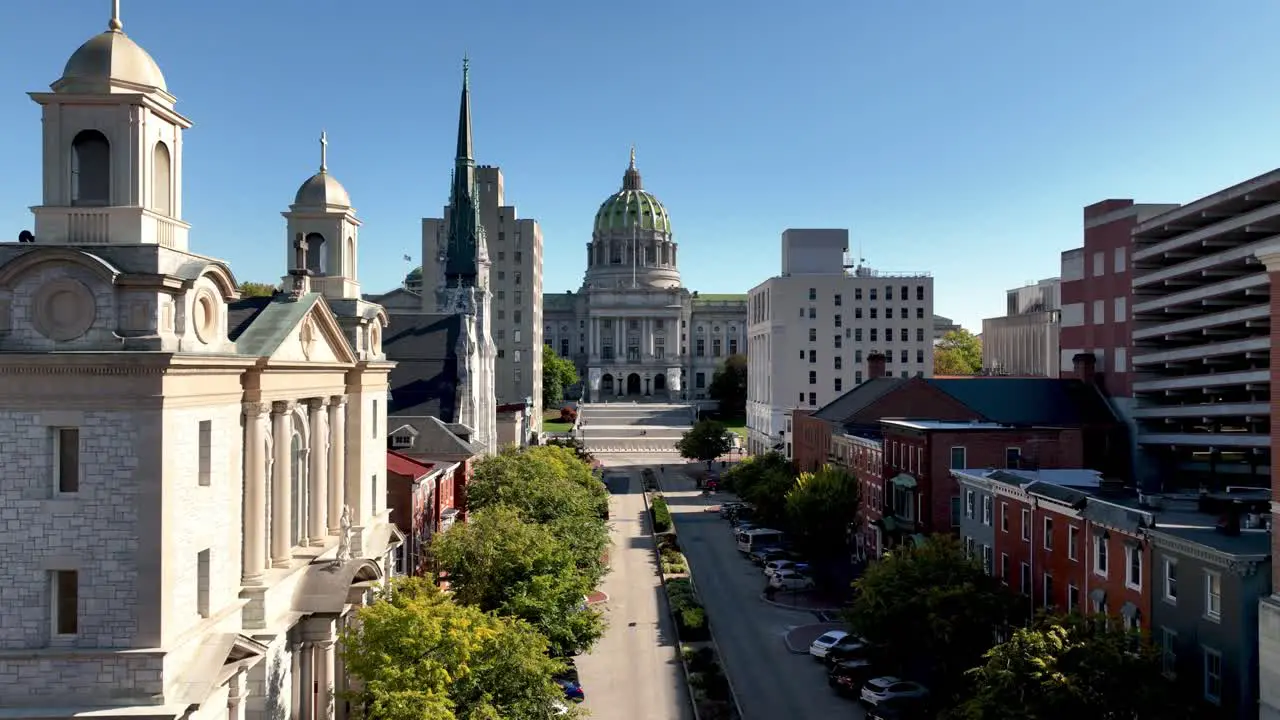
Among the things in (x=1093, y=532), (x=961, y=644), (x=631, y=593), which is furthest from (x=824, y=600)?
(x=1093, y=532)

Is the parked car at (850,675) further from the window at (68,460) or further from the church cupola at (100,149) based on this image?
the church cupola at (100,149)

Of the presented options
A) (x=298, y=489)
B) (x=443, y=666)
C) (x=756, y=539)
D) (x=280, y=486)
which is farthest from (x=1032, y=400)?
(x=280, y=486)

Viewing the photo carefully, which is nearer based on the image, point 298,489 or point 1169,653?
point 1169,653

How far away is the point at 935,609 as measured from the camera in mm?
37625

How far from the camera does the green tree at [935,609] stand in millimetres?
37344

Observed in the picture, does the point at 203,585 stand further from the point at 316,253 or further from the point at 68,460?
the point at 316,253

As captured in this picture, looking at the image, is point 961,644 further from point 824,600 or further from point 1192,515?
point 824,600

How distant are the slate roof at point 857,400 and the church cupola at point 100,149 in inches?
2145

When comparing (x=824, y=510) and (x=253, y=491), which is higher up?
(x=253, y=491)

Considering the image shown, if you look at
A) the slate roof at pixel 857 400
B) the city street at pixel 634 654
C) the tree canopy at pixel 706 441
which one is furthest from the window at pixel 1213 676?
the tree canopy at pixel 706 441

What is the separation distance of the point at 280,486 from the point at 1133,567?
26910mm

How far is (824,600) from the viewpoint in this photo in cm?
5862

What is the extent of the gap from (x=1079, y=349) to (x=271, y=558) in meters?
59.0

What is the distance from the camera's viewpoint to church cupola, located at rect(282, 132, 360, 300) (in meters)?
41.1
